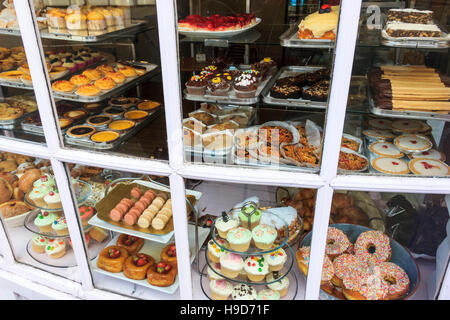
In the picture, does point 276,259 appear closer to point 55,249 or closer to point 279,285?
point 279,285

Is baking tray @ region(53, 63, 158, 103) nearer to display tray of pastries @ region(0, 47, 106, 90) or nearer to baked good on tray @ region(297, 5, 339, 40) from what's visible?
display tray of pastries @ region(0, 47, 106, 90)

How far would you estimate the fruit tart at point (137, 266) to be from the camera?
167 cm

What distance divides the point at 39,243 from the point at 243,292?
1144 millimetres

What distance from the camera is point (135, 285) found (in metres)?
1.71

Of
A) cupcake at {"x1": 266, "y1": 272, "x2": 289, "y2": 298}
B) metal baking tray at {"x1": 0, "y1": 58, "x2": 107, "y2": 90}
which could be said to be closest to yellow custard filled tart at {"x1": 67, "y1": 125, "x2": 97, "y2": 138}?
metal baking tray at {"x1": 0, "y1": 58, "x2": 107, "y2": 90}

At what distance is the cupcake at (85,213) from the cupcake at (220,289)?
0.69m

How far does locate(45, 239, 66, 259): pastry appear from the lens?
1822 mm

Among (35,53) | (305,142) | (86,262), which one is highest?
(35,53)

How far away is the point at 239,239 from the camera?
1528 millimetres

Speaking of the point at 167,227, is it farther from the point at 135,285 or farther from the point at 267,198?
the point at 267,198

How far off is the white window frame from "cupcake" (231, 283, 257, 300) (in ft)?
0.73
